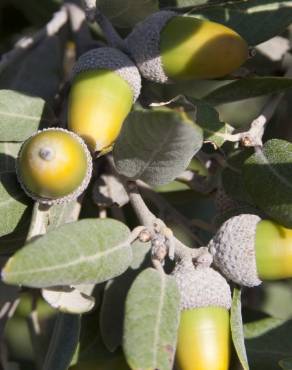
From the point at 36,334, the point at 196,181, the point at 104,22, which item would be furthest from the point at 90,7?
the point at 36,334

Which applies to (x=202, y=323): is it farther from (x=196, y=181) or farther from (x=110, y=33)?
(x=110, y=33)

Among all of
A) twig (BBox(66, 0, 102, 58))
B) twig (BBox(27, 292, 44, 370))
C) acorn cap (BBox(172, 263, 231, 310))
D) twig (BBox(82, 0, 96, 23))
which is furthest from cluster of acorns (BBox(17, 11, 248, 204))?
twig (BBox(27, 292, 44, 370))

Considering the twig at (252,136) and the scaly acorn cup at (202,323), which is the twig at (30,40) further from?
the scaly acorn cup at (202,323)

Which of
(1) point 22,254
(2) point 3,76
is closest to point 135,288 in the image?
(1) point 22,254

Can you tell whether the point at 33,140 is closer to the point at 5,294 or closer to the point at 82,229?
the point at 82,229

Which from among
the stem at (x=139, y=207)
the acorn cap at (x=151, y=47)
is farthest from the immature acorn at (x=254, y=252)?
the acorn cap at (x=151, y=47)

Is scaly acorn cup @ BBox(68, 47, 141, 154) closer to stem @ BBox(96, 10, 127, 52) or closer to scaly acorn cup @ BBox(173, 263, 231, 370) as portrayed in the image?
stem @ BBox(96, 10, 127, 52)
